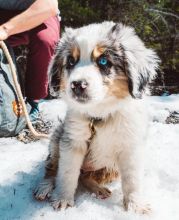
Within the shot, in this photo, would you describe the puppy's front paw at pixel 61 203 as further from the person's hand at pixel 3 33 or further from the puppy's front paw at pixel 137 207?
the person's hand at pixel 3 33

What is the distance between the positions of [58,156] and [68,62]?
2.45ft

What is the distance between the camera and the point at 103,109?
10.3ft

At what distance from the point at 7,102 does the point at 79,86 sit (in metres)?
1.66

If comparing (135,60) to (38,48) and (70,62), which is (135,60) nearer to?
(70,62)

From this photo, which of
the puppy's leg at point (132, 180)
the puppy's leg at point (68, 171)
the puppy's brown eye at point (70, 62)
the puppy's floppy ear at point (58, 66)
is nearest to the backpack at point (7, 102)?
the puppy's floppy ear at point (58, 66)

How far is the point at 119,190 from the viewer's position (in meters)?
3.56

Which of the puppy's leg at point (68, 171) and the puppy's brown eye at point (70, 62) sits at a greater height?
the puppy's brown eye at point (70, 62)

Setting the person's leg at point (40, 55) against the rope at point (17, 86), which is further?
the person's leg at point (40, 55)

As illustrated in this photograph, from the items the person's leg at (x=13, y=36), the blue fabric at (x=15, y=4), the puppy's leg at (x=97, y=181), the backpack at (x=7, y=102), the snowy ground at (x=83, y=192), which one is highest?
the blue fabric at (x=15, y=4)

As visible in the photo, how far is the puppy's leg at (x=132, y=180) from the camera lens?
3.21 m

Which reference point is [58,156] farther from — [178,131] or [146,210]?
[178,131]

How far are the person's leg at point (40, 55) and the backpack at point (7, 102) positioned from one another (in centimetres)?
46

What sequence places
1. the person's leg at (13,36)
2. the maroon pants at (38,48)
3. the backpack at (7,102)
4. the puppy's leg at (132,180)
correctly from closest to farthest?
the puppy's leg at (132,180), the backpack at (7,102), the person's leg at (13,36), the maroon pants at (38,48)

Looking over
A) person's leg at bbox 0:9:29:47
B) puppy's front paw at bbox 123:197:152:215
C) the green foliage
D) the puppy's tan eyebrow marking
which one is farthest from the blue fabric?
puppy's front paw at bbox 123:197:152:215
